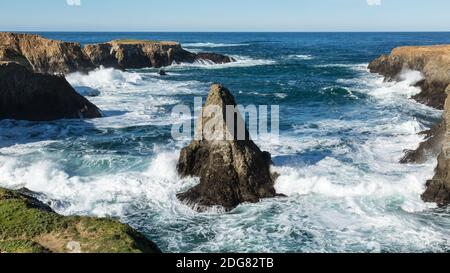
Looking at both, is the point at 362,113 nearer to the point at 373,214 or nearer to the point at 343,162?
the point at 343,162

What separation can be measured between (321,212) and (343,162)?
6.47 metres

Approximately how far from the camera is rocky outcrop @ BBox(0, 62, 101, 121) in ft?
113

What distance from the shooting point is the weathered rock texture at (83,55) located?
185ft

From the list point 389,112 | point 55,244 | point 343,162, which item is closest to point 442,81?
point 389,112

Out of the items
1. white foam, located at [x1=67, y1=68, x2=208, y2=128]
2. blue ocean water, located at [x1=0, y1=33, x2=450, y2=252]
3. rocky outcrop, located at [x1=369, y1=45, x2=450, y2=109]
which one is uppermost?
rocky outcrop, located at [x1=369, y1=45, x2=450, y2=109]

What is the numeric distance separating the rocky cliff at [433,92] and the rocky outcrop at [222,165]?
6.87 meters

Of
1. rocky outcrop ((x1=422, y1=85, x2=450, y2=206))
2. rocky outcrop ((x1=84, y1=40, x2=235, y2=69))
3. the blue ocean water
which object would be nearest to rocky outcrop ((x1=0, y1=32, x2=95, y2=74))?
rocky outcrop ((x1=84, y1=40, x2=235, y2=69))

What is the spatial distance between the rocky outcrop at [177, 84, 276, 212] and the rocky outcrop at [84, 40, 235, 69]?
52316mm

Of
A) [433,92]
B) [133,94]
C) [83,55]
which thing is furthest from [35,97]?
[433,92]

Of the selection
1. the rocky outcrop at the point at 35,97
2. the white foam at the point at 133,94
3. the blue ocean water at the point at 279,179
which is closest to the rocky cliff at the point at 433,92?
the blue ocean water at the point at 279,179

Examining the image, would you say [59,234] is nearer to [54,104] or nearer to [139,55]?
[54,104]

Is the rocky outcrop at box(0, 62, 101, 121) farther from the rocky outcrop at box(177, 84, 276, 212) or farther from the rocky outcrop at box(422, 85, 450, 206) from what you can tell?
the rocky outcrop at box(422, 85, 450, 206)

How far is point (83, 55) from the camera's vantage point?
6384cm

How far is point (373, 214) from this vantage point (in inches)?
744
